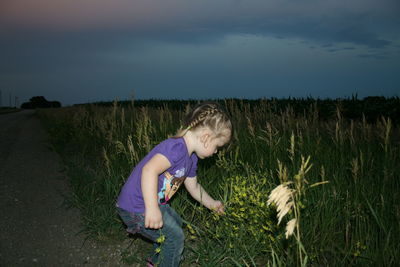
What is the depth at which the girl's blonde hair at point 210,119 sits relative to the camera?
2.71 metres

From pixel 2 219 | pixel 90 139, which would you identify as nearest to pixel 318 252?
pixel 2 219

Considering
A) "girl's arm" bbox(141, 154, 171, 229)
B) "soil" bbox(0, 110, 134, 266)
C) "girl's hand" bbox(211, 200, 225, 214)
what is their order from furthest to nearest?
"soil" bbox(0, 110, 134, 266) < "girl's hand" bbox(211, 200, 225, 214) < "girl's arm" bbox(141, 154, 171, 229)

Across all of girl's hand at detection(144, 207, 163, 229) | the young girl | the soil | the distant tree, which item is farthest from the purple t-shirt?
the distant tree

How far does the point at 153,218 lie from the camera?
2.56m

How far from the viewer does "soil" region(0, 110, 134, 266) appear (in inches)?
145

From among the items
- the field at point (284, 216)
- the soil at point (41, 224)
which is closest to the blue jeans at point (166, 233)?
the field at point (284, 216)

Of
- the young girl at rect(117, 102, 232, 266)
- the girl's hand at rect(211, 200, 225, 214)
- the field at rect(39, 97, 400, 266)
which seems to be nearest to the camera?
the young girl at rect(117, 102, 232, 266)

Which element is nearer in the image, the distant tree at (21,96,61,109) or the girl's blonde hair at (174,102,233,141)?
the girl's blonde hair at (174,102,233,141)

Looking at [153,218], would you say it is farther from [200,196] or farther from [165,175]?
[200,196]

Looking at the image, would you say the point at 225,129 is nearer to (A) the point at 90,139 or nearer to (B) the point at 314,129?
(B) the point at 314,129

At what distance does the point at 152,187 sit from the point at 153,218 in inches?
9.4

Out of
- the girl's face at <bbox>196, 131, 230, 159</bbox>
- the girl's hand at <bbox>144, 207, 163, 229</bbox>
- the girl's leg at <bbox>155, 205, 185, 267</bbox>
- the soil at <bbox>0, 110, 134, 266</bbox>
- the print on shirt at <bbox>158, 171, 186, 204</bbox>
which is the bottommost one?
the soil at <bbox>0, 110, 134, 266</bbox>

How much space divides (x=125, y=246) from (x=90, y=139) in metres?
4.85

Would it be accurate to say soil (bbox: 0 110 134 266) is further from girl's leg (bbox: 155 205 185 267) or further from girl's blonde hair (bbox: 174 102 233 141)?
girl's blonde hair (bbox: 174 102 233 141)
